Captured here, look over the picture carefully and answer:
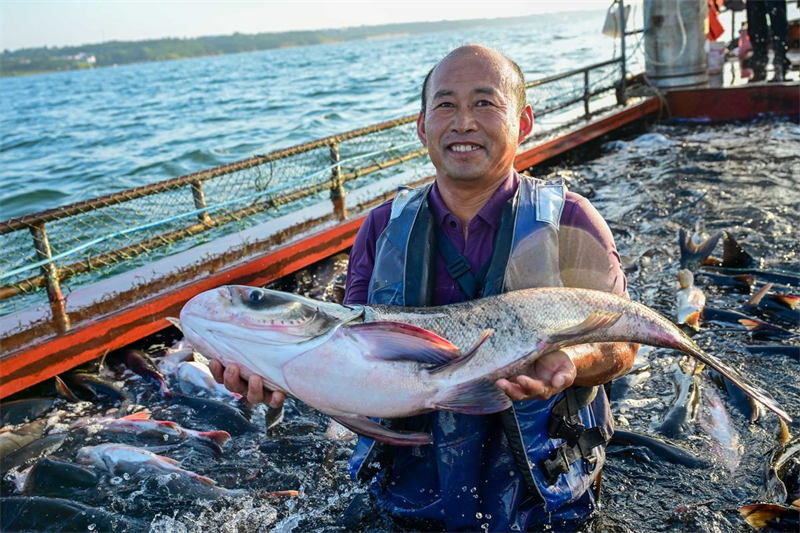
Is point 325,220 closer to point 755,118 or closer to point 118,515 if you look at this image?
point 118,515

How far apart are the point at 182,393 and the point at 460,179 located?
145 inches

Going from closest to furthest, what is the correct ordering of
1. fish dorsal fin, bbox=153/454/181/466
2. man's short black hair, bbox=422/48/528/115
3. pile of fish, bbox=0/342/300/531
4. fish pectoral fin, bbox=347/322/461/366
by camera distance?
fish pectoral fin, bbox=347/322/461/366
man's short black hair, bbox=422/48/528/115
pile of fish, bbox=0/342/300/531
fish dorsal fin, bbox=153/454/181/466

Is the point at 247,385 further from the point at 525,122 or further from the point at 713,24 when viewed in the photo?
the point at 713,24

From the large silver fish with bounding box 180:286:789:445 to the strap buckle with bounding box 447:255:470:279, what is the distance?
296 millimetres

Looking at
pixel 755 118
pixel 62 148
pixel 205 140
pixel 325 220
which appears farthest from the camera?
pixel 62 148

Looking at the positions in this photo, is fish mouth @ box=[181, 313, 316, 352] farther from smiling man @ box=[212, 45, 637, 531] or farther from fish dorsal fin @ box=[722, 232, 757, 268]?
fish dorsal fin @ box=[722, 232, 757, 268]

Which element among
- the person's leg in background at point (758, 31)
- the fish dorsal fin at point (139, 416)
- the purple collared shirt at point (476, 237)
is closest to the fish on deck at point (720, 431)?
the purple collared shirt at point (476, 237)

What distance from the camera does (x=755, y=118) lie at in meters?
14.2

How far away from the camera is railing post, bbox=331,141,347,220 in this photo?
324 inches

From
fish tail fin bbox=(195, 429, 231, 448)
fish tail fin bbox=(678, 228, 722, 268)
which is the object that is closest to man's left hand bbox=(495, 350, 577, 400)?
fish tail fin bbox=(195, 429, 231, 448)

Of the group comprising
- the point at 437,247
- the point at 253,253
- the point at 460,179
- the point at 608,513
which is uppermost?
the point at 460,179

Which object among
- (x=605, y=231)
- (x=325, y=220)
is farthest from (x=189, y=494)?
(x=325, y=220)

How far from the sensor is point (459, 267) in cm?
301

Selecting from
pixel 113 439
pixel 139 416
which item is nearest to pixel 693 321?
pixel 139 416
